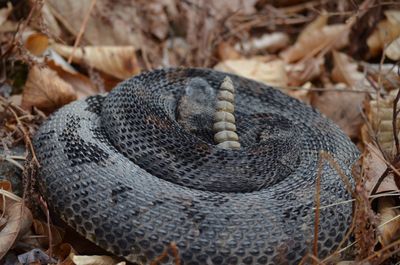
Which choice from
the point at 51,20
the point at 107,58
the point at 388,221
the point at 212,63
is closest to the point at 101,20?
the point at 51,20

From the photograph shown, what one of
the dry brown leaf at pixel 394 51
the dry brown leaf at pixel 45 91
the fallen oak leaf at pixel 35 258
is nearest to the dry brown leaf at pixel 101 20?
the dry brown leaf at pixel 45 91

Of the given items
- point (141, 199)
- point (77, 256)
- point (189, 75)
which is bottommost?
point (77, 256)

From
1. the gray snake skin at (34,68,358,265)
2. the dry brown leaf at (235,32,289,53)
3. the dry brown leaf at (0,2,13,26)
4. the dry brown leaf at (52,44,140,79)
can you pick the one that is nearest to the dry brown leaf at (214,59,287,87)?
the dry brown leaf at (235,32,289,53)

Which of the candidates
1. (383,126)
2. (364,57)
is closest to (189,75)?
(383,126)

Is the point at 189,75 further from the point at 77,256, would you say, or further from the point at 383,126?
the point at 77,256

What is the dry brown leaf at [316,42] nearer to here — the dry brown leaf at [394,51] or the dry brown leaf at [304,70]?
the dry brown leaf at [304,70]

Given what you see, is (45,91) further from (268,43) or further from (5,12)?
(268,43)
